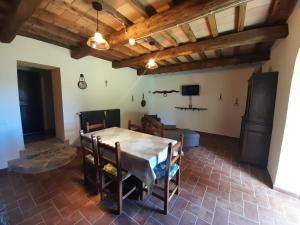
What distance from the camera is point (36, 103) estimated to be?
14.1ft

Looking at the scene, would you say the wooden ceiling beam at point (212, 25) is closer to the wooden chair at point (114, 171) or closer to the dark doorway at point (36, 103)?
the wooden chair at point (114, 171)

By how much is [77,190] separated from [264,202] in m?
2.70

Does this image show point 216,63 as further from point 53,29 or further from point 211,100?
point 53,29

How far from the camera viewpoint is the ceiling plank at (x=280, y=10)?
5.81 feet

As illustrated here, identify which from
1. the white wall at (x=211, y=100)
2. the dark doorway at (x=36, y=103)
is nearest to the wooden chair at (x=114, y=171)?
the dark doorway at (x=36, y=103)

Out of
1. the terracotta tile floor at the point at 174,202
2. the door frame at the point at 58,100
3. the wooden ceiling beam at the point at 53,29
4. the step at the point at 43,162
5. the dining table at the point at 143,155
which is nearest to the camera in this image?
the dining table at the point at 143,155

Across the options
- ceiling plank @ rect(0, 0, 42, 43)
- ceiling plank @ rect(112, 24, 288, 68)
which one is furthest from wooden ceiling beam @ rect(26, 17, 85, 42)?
ceiling plank @ rect(112, 24, 288, 68)

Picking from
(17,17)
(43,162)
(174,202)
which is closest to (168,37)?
(17,17)

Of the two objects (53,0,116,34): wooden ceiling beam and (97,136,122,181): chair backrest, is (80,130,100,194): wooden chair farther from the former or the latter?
(53,0,116,34): wooden ceiling beam

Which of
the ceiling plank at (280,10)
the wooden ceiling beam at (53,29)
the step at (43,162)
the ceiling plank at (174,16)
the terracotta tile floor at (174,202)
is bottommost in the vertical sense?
the terracotta tile floor at (174,202)

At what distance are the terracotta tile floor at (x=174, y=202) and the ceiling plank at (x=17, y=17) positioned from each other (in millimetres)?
2365

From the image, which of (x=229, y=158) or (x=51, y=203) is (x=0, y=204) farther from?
(x=229, y=158)

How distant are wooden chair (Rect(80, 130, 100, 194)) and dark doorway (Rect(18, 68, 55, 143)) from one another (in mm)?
2486

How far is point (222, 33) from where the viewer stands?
2566 mm
